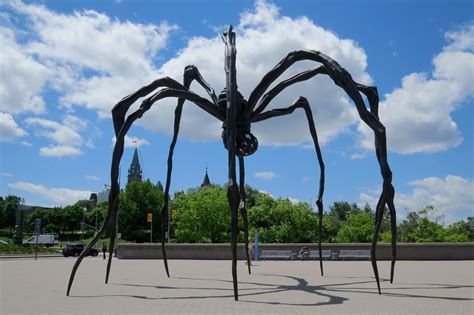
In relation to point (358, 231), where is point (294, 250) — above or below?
below

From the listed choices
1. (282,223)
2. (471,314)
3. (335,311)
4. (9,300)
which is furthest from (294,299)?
(282,223)

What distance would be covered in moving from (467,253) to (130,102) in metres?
20.6

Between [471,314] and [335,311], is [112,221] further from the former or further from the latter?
[471,314]

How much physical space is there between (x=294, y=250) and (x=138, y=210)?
43079mm

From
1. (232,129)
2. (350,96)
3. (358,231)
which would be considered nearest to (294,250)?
(350,96)

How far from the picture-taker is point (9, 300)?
25.5 feet

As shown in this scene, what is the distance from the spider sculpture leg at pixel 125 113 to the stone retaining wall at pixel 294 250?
52.3 feet

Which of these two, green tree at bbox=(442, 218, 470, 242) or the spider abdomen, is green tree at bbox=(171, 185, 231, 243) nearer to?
green tree at bbox=(442, 218, 470, 242)

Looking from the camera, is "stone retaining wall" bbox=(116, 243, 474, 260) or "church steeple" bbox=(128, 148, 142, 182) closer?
"stone retaining wall" bbox=(116, 243, 474, 260)

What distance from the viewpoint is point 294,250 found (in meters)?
25.1

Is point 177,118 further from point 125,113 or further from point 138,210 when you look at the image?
point 138,210

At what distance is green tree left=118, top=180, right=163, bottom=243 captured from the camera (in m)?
63.6

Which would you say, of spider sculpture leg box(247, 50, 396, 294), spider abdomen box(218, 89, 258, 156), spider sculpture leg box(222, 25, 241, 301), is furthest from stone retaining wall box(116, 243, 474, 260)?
spider sculpture leg box(222, 25, 241, 301)

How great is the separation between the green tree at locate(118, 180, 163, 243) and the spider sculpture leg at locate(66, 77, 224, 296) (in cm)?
5531
